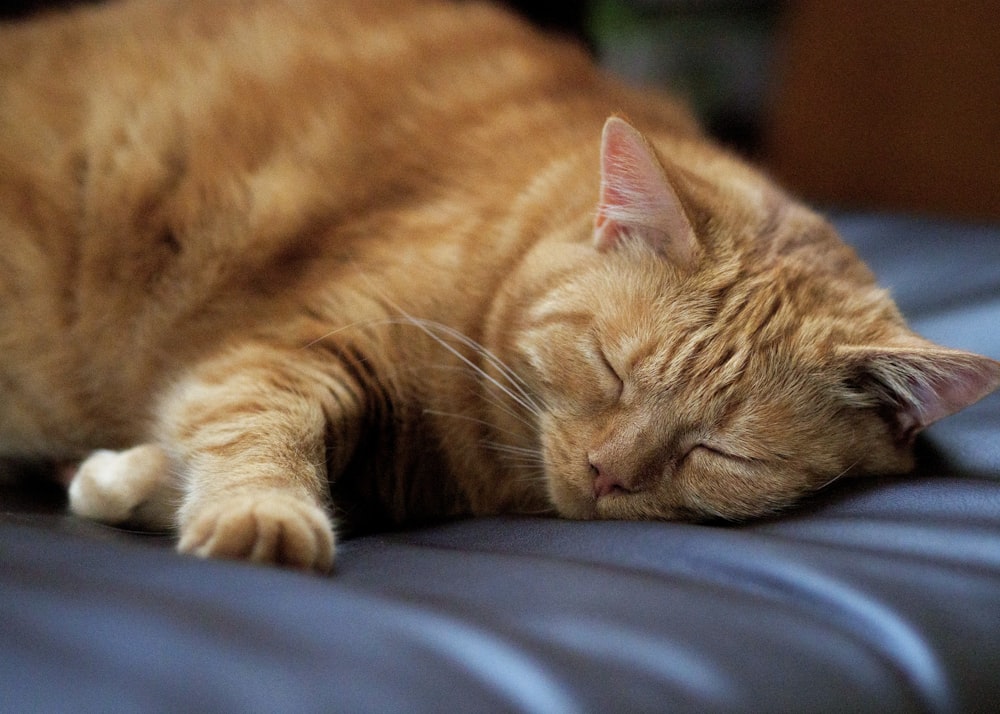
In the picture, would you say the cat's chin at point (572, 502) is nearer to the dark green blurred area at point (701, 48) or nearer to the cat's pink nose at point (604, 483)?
the cat's pink nose at point (604, 483)

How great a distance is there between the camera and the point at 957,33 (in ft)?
12.6

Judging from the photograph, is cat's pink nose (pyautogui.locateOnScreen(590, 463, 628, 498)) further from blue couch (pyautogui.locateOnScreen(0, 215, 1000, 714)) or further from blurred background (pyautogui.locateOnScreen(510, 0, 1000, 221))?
blurred background (pyautogui.locateOnScreen(510, 0, 1000, 221))

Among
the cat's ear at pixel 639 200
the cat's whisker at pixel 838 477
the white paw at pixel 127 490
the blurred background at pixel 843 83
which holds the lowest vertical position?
the white paw at pixel 127 490

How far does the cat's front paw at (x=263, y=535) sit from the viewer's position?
3.28ft

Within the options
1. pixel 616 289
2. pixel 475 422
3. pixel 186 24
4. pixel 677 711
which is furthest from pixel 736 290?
Answer: pixel 186 24

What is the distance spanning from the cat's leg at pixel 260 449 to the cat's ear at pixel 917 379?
28.7 inches

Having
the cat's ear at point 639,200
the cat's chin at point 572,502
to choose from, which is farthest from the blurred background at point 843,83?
the cat's chin at point 572,502

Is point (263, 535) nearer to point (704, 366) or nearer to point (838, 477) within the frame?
point (704, 366)

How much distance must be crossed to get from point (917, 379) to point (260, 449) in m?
0.89

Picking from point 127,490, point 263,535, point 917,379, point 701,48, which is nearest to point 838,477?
point 917,379

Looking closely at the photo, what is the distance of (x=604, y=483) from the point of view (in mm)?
1239

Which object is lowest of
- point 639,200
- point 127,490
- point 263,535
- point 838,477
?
point 127,490

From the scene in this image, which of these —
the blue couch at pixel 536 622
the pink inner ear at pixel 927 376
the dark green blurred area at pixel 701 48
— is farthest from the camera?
the dark green blurred area at pixel 701 48

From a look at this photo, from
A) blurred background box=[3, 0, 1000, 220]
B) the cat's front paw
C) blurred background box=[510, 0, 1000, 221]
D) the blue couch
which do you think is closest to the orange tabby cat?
the cat's front paw
